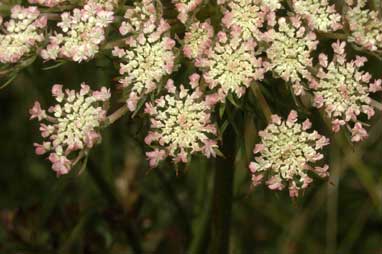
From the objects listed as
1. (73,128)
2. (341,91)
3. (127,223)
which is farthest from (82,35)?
(127,223)

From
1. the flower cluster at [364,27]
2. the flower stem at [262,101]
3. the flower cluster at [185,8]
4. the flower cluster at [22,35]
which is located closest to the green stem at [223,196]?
the flower stem at [262,101]

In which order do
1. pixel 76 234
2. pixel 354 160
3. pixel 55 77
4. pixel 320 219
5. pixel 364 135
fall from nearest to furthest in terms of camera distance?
pixel 364 135 → pixel 76 234 → pixel 354 160 → pixel 320 219 → pixel 55 77

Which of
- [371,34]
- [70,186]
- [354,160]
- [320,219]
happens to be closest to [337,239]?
[320,219]

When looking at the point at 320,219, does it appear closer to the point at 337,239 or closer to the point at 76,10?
the point at 337,239

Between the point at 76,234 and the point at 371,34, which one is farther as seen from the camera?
the point at 76,234

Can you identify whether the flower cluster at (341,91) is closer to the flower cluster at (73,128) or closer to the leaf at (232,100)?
the leaf at (232,100)

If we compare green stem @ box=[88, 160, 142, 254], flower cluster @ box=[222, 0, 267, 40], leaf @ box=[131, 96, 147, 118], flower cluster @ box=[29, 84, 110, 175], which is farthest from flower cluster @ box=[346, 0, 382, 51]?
green stem @ box=[88, 160, 142, 254]
